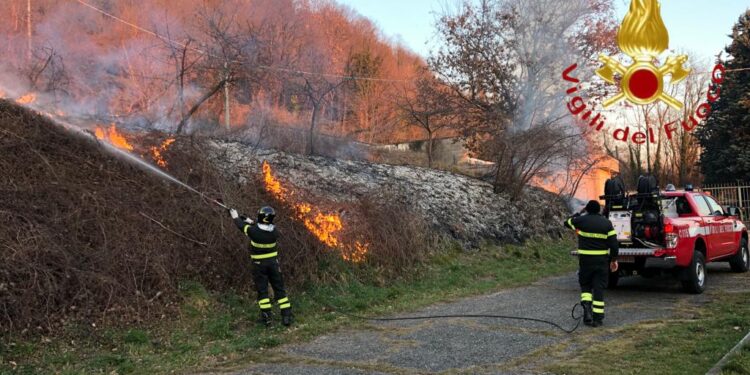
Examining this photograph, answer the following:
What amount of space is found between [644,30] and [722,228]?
4860 millimetres

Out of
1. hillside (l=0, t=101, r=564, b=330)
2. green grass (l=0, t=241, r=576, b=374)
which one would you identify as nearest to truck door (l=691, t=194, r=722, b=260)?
green grass (l=0, t=241, r=576, b=374)

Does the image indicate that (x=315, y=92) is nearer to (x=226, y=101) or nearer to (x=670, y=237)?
(x=226, y=101)

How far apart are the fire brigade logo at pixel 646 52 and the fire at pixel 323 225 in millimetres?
7290

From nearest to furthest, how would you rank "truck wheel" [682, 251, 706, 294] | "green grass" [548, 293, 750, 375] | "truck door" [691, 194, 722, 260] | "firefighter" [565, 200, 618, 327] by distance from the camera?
"green grass" [548, 293, 750, 375] → "firefighter" [565, 200, 618, 327] → "truck wheel" [682, 251, 706, 294] → "truck door" [691, 194, 722, 260]

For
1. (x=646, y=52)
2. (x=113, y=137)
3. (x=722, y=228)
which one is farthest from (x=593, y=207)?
(x=113, y=137)

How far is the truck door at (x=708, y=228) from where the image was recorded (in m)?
9.31

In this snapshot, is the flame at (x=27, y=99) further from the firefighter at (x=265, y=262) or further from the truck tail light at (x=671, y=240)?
the truck tail light at (x=671, y=240)

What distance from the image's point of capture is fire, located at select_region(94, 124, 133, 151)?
1078 cm

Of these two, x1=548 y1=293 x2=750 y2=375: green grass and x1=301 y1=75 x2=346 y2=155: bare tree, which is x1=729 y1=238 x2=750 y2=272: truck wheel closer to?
x1=548 y1=293 x2=750 y2=375: green grass

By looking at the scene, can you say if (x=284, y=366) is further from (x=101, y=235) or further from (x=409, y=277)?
(x=409, y=277)

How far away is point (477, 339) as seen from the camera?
6363mm

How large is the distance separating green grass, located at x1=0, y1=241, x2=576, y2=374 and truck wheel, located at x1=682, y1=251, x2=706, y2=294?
310 cm

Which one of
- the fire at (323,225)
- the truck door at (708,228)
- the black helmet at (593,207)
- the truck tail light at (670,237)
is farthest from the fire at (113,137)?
the truck door at (708,228)

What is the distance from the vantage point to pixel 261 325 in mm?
7348
